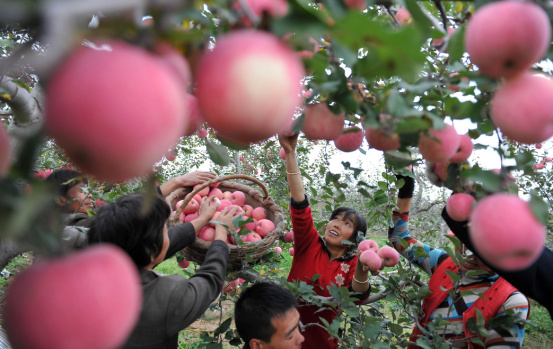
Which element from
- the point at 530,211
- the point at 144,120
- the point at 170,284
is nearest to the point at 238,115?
the point at 144,120

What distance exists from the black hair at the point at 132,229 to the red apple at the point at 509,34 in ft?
3.09

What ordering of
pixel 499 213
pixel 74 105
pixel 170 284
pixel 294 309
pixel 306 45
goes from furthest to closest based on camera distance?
pixel 294 309, pixel 170 284, pixel 499 213, pixel 306 45, pixel 74 105

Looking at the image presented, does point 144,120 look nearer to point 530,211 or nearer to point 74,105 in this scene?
point 74,105

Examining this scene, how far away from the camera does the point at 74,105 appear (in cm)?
24

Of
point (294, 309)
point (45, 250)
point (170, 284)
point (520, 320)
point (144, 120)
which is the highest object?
point (144, 120)

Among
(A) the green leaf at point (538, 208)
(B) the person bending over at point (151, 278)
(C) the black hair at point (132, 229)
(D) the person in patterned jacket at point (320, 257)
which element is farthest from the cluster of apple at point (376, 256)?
(A) the green leaf at point (538, 208)

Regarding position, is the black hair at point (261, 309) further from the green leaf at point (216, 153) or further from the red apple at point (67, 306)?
the red apple at point (67, 306)

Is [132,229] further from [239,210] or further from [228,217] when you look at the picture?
[239,210]

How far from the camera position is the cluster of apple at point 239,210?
69.7 inches

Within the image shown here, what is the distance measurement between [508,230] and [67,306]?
50cm

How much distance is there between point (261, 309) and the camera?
4.71 feet

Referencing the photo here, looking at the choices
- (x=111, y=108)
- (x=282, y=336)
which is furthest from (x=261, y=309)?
(x=111, y=108)

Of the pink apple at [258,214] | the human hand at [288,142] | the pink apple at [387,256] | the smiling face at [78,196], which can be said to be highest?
the human hand at [288,142]

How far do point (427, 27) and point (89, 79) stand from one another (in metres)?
0.47
